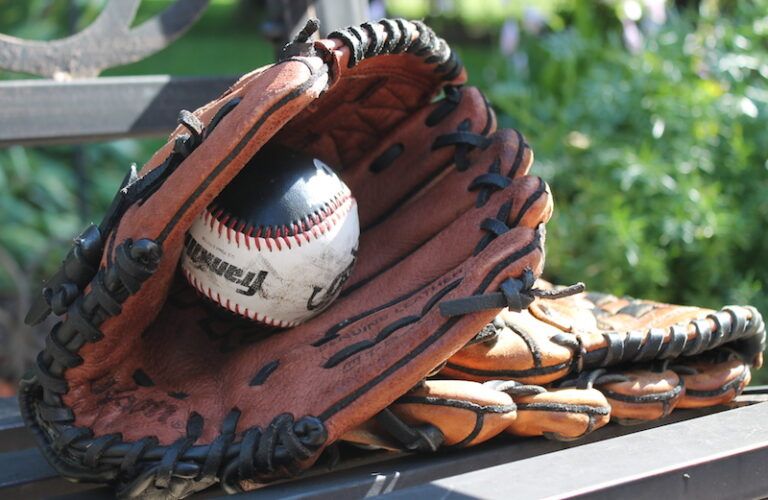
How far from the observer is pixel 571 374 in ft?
4.70

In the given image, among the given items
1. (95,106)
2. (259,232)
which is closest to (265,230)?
(259,232)

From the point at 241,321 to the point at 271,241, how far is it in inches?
9.3

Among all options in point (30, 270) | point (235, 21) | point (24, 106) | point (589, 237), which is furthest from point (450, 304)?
point (235, 21)

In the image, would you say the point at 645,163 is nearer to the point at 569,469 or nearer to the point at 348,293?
the point at 348,293

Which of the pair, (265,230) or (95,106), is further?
(95,106)

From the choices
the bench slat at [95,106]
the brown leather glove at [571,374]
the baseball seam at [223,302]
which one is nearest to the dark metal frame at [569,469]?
the brown leather glove at [571,374]

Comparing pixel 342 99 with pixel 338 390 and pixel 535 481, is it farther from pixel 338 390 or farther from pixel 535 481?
pixel 535 481

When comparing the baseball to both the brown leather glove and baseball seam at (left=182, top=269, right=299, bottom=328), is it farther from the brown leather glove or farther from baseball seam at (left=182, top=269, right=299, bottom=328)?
the brown leather glove

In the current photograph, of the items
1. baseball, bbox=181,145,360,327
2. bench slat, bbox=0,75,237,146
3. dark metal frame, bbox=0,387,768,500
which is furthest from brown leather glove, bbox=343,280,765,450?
bench slat, bbox=0,75,237,146

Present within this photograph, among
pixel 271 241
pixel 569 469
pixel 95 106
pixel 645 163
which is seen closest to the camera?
pixel 569 469

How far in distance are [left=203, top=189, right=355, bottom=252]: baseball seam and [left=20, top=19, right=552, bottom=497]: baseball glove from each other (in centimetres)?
1

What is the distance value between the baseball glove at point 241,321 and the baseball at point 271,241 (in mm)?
37

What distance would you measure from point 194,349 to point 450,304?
1.51ft

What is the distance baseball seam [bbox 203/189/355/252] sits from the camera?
4.19ft
